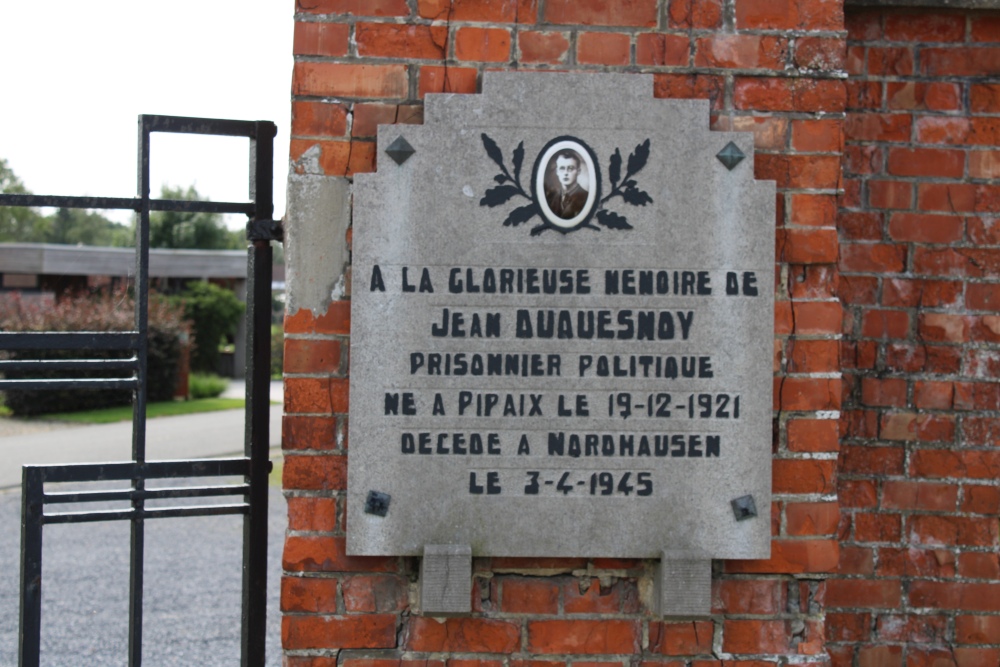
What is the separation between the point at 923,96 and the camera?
2.68m

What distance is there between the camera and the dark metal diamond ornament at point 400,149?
7.48 feet

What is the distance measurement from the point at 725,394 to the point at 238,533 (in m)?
6.72

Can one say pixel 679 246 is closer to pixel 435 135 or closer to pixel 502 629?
pixel 435 135

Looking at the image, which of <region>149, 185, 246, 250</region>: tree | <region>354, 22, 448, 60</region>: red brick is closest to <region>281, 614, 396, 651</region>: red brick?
<region>354, 22, 448, 60</region>: red brick

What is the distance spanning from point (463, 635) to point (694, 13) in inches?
60.8

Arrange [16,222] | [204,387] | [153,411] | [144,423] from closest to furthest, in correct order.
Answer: [144,423]
[153,411]
[204,387]
[16,222]

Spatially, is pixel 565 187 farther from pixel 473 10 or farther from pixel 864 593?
pixel 864 593

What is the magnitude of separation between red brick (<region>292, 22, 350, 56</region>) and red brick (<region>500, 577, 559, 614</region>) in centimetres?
128

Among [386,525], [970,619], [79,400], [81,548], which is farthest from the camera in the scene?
[79,400]

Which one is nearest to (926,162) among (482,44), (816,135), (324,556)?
(816,135)

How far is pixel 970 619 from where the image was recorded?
8.79 ft

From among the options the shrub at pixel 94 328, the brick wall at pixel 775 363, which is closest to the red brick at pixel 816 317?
the brick wall at pixel 775 363

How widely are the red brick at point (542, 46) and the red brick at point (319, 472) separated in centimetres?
102

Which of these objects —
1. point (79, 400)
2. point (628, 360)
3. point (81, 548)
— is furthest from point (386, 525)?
point (79, 400)
